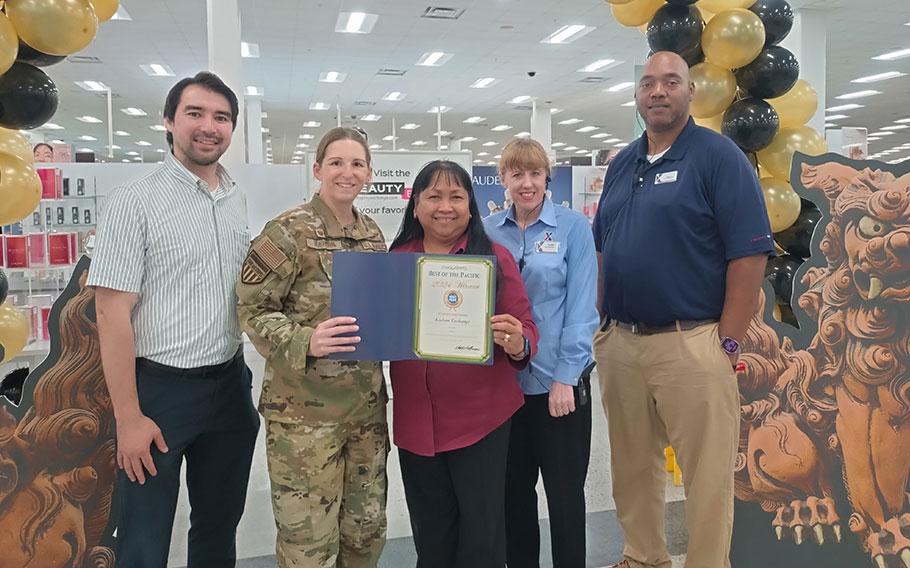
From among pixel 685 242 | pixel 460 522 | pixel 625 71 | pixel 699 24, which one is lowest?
pixel 460 522

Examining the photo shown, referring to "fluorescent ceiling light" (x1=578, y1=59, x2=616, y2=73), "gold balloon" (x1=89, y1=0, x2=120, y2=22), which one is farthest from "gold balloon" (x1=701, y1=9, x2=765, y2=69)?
"fluorescent ceiling light" (x1=578, y1=59, x2=616, y2=73)

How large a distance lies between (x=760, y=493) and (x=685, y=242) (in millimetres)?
1194

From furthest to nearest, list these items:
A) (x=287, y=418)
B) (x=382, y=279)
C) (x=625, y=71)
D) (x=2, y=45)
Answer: (x=625, y=71)
(x=2, y=45)
(x=287, y=418)
(x=382, y=279)

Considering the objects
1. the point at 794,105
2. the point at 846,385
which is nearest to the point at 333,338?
the point at 846,385

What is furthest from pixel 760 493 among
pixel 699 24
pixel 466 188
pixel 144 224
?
pixel 144 224

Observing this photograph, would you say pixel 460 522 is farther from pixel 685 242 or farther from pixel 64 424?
pixel 64 424

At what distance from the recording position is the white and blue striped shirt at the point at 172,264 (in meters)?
1.74

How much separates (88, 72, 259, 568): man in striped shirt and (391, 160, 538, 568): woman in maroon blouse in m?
0.55

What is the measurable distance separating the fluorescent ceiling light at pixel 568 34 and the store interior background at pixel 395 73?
0.34 feet

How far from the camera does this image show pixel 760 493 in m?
2.54

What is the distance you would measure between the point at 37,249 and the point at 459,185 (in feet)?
14.1

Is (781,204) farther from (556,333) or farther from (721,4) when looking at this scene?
(556,333)

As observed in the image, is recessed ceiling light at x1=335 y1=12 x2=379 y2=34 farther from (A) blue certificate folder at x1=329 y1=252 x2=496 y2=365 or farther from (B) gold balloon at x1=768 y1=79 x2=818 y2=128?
(A) blue certificate folder at x1=329 y1=252 x2=496 y2=365

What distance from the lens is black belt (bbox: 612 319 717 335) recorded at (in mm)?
2068
